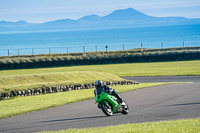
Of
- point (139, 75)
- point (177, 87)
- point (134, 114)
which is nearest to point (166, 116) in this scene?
point (134, 114)

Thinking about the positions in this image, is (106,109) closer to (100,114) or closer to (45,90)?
(100,114)

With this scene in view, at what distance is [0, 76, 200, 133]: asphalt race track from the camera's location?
41.5ft

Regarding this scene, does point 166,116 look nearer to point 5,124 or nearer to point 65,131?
point 65,131

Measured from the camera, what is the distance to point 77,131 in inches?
424

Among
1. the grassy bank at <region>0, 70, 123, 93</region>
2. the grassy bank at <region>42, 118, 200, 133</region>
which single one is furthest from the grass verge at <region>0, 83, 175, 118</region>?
the grassy bank at <region>42, 118, 200, 133</region>

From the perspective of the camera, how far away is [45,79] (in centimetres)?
2503

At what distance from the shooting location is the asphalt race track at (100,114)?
1266 centimetres

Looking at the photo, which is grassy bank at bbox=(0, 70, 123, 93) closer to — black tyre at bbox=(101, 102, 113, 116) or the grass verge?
the grass verge

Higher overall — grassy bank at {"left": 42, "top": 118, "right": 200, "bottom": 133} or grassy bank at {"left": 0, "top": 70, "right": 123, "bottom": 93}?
grassy bank at {"left": 0, "top": 70, "right": 123, "bottom": 93}

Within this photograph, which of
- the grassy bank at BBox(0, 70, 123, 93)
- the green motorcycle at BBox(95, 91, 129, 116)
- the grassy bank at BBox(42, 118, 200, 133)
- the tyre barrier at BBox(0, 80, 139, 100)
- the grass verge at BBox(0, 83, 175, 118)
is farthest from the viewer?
the grassy bank at BBox(0, 70, 123, 93)

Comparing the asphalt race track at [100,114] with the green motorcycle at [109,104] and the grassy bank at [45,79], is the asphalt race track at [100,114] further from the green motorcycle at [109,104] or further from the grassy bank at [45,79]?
the grassy bank at [45,79]

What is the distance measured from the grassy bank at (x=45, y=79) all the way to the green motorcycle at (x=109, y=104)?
8356 mm

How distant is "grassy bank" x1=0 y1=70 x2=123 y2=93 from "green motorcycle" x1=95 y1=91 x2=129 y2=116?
8356mm

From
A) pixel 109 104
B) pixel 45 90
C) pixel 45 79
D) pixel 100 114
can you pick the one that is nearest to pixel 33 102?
pixel 45 90
